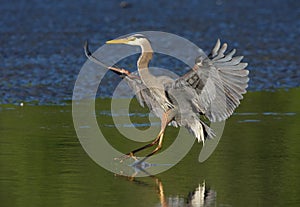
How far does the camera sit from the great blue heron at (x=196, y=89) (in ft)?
27.2

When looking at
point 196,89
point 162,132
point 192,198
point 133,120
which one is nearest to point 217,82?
point 196,89

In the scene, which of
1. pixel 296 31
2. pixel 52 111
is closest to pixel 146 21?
pixel 296 31

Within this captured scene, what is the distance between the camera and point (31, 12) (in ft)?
78.3

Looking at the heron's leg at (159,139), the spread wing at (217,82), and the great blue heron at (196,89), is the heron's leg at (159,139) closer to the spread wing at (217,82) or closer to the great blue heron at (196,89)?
the great blue heron at (196,89)

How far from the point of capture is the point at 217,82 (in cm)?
845

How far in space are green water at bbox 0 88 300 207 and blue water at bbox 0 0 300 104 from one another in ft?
8.16

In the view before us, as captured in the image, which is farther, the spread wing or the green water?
the spread wing

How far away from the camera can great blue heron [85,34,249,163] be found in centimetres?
829

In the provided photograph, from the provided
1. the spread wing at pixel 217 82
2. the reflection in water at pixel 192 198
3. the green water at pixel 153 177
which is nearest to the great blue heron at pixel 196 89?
the spread wing at pixel 217 82

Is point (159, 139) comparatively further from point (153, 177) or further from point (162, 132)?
point (153, 177)

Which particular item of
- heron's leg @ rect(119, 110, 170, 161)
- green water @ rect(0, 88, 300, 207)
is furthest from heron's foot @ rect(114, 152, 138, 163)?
green water @ rect(0, 88, 300, 207)

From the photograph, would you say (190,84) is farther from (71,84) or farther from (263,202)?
(71,84)

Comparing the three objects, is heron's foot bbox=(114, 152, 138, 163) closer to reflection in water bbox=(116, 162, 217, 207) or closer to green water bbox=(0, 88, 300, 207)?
green water bbox=(0, 88, 300, 207)

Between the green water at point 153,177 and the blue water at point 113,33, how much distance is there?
249 cm
